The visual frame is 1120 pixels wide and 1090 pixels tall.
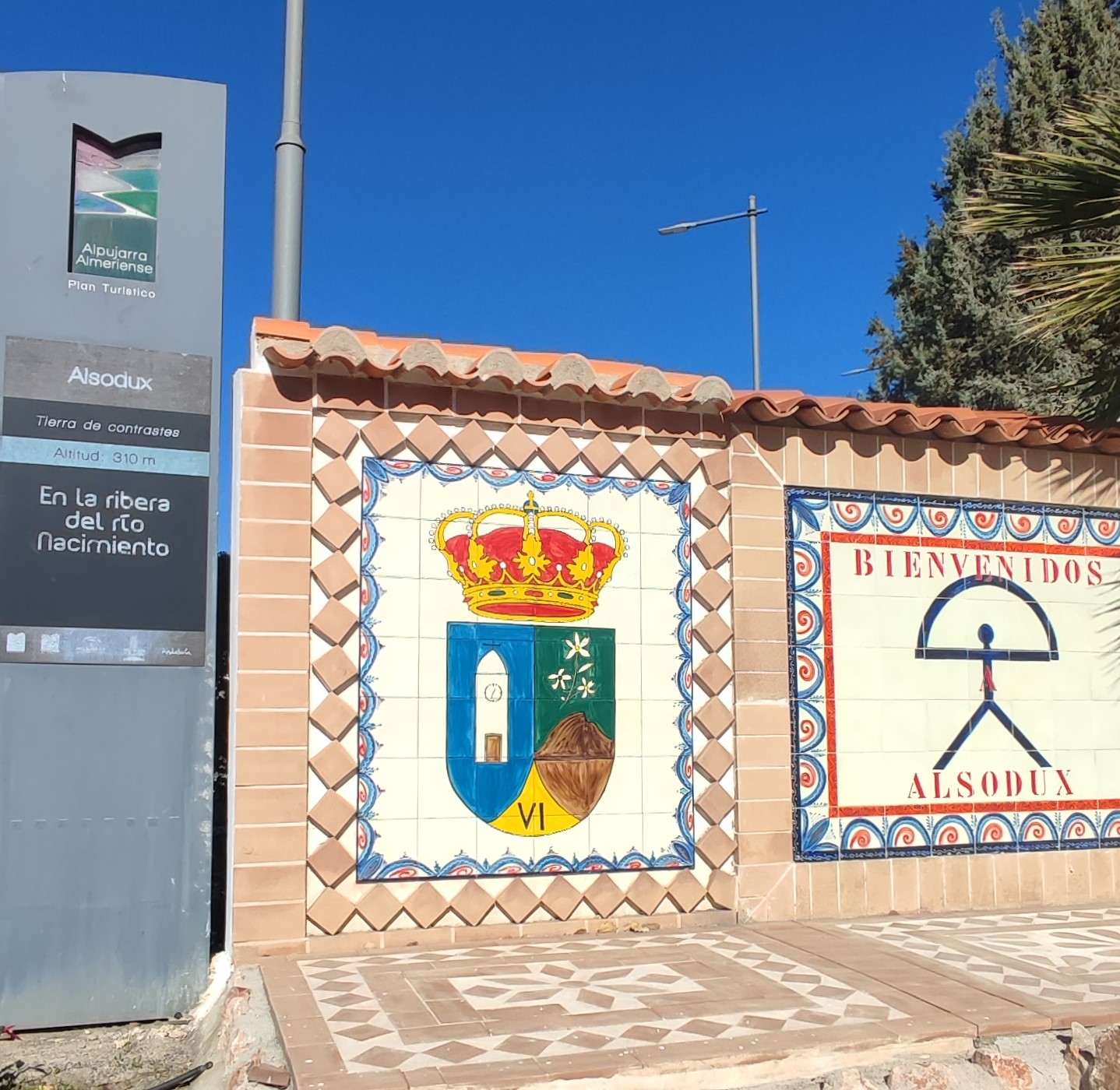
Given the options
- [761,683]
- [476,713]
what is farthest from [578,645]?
[761,683]

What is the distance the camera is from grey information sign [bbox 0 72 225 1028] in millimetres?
5867

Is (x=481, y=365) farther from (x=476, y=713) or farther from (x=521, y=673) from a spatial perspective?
(x=476, y=713)

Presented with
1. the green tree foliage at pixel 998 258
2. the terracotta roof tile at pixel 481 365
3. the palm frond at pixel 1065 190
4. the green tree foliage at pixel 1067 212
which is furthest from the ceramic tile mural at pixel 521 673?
the green tree foliage at pixel 998 258

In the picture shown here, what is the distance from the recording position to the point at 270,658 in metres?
6.18

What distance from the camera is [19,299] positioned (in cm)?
613

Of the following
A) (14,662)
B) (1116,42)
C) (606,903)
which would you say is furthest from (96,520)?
(1116,42)

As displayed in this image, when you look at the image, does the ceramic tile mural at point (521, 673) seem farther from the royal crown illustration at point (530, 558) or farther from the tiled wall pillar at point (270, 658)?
the tiled wall pillar at point (270, 658)

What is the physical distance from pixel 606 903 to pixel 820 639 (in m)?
2.03

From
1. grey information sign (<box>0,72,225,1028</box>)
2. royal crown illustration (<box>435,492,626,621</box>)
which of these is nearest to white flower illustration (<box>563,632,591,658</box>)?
royal crown illustration (<box>435,492,626,621</box>)

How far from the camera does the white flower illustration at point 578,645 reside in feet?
22.2

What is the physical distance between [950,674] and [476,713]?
10.1ft

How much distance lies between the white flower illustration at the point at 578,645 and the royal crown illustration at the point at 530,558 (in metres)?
0.11

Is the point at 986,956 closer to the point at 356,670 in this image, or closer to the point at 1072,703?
the point at 1072,703

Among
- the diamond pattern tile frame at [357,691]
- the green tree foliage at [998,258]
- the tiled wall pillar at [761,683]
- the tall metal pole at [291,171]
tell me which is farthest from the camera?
the green tree foliage at [998,258]
